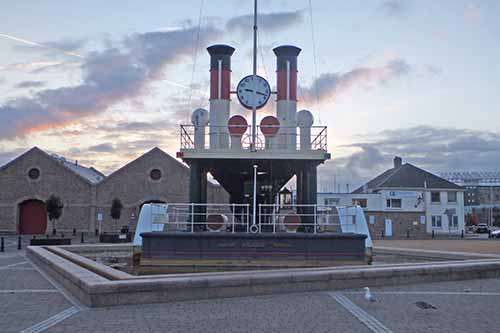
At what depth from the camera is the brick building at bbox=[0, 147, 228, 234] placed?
49.3 metres

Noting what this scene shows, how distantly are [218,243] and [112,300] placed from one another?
15.5ft

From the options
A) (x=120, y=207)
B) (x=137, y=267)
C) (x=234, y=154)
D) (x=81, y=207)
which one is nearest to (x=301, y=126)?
(x=234, y=154)

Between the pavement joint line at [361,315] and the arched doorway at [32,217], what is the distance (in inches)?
1727

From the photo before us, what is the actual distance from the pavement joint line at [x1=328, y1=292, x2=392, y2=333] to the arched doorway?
1727 inches

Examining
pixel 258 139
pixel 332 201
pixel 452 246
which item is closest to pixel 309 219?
pixel 258 139

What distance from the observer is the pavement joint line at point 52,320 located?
26.7ft

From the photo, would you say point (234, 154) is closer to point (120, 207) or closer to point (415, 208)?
point (120, 207)

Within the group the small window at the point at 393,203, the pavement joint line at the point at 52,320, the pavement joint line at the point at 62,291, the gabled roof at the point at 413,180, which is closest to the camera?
the pavement joint line at the point at 52,320

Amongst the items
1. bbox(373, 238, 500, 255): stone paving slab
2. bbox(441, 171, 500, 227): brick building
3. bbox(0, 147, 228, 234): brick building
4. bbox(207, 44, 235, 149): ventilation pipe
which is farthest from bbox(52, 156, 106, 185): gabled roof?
bbox(441, 171, 500, 227): brick building

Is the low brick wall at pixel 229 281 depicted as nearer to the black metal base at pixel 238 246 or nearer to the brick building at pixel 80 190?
the black metal base at pixel 238 246

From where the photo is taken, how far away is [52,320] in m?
8.76

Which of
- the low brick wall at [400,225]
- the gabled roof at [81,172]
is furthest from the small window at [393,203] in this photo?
the gabled roof at [81,172]

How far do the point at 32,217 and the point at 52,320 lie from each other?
146ft

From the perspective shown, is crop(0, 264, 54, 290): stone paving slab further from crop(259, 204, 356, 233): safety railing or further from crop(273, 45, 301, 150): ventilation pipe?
crop(273, 45, 301, 150): ventilation pipe
